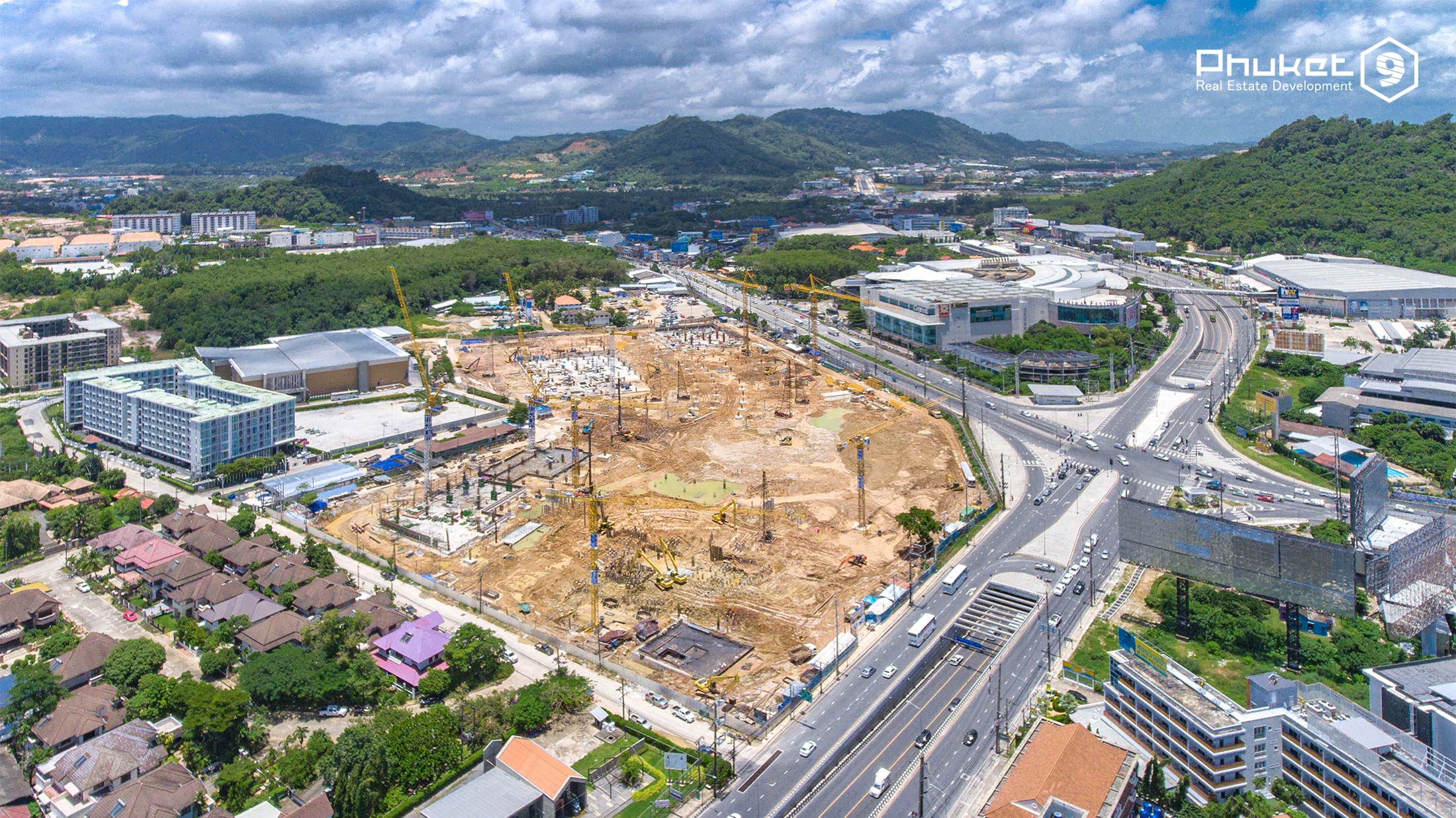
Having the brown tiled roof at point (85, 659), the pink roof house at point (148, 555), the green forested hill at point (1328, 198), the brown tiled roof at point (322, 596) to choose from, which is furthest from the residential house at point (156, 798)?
the green forested hill at point (1328, 198)

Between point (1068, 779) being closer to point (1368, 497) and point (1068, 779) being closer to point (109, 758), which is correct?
point (1368, 497)

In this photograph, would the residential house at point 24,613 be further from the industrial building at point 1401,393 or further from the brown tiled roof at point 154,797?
the industrial building at point 1401,393

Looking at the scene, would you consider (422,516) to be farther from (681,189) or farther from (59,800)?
(681,189)

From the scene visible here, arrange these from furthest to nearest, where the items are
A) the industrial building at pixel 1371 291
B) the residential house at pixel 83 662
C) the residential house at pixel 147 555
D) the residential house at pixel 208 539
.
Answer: the industrial building at pixel 1371 291, the residential house at pixel 208 539, the residential house at pixel 147 555, the residential house at pixel 83 662

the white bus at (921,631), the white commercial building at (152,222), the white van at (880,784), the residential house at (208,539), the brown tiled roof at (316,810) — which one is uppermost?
the white commercial building at (152,222)

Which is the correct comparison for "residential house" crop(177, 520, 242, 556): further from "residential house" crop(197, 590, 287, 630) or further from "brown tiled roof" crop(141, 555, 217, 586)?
"residential house" crop(197, 590, 287, 630)

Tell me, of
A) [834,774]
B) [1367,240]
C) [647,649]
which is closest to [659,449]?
[647,649]
